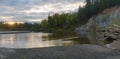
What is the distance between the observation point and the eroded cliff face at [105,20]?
337 ft

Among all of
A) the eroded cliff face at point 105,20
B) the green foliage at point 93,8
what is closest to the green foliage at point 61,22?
the green foliage at point 93,8

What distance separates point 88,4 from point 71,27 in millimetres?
26577

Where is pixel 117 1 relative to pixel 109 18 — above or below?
above

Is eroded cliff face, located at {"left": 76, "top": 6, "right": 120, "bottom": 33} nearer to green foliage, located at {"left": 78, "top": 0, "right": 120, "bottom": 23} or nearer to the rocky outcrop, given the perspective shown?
the rocky outcrop

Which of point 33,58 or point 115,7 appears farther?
point 115,7

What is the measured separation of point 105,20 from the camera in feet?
373

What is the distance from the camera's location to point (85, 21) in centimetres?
14850

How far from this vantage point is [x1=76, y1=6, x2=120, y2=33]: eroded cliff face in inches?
4048

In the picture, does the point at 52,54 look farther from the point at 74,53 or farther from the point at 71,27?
the point at 71,27

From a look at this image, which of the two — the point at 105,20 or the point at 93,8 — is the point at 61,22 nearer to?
the point at 93,8

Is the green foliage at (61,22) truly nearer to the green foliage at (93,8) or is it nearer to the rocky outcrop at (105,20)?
the green foliage at (93,8)

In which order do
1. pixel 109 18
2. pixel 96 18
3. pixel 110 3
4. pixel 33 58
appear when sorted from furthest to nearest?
pixel 96 18 → pixel 110 3 → pixel 109 18 → pixel 33 58

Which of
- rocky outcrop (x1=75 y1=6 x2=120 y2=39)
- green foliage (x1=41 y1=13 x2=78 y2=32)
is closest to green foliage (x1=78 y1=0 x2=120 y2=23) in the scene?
rocky outcrop (x1=75 y1=6 x2=120 y2=39)

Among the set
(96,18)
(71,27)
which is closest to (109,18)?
(96,18)
